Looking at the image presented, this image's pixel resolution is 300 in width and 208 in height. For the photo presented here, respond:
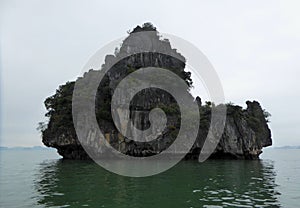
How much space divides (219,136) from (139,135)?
36.4ft

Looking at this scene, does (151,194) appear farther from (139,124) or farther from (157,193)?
(139,124)

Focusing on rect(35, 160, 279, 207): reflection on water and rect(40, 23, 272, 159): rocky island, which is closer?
rect(35, 160, 279, 207): reflection on water

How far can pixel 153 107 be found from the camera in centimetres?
3953

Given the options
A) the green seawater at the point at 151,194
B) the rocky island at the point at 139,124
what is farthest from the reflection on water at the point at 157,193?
the rocky island at the point at 139,124

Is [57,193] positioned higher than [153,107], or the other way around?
[153,107]

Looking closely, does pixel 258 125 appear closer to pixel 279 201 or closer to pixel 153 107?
pixel 153 107

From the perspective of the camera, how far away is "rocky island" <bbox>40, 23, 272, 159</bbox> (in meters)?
38.5

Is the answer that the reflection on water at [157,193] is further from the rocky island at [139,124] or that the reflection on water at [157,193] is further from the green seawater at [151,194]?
the rocky island at [139,124]

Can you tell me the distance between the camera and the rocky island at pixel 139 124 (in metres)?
38.5

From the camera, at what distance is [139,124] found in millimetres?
38562

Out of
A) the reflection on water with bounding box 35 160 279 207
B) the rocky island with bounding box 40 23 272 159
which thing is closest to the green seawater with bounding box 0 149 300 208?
the reflection on water with bounding box 35 160 279 207

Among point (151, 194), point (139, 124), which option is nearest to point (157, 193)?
point (151, 194)

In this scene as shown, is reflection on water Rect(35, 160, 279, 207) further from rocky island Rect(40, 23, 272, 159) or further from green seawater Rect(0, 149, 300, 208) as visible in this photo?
rocky island Rect(40, 23, 272, 159)

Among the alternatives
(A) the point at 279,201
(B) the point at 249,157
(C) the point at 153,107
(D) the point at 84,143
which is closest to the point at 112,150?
(D) the point at 84,143
